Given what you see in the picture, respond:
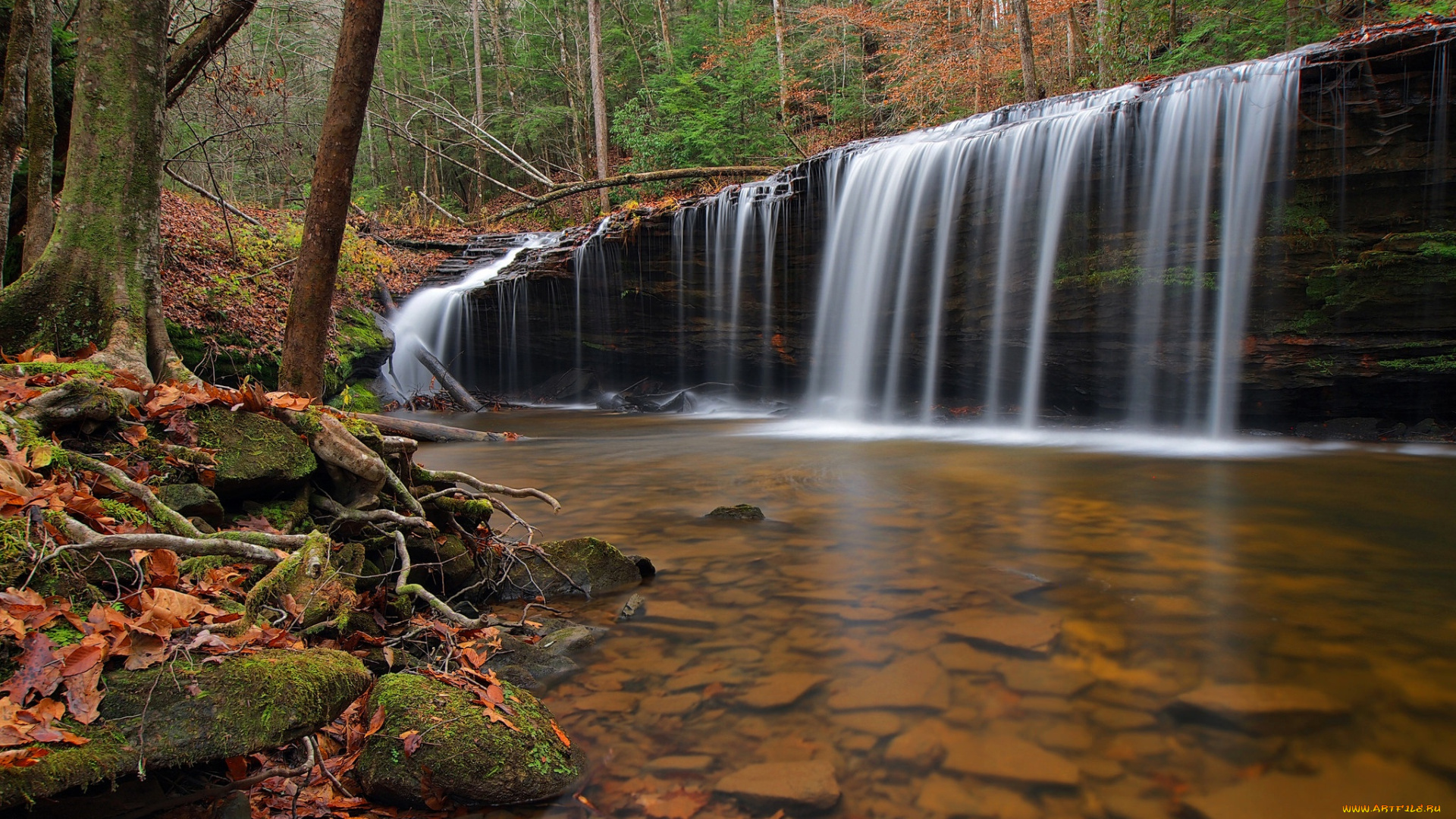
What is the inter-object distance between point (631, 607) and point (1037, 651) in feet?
6.73

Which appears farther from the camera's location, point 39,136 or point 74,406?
point 39,136

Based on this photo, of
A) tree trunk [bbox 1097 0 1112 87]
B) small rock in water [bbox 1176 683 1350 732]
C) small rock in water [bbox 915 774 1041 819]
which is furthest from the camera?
tree trunk [bbox 1097 0 1112 87]

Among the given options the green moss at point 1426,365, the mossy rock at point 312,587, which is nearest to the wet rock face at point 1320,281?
the green moss at point 1426,365

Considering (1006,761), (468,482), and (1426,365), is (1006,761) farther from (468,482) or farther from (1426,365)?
(1426,365)

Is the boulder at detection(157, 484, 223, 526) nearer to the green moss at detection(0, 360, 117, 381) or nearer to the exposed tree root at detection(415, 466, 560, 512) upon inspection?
the green moss at detection(0, 360, 117, 381)

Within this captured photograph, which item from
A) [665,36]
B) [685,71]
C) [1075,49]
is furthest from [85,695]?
[665,36]

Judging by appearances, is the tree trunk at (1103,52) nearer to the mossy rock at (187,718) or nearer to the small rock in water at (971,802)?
the small rock in water at (971,802)

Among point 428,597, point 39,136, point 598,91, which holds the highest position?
point 598,91

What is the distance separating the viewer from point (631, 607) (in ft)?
13.0

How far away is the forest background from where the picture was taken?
15.6 m

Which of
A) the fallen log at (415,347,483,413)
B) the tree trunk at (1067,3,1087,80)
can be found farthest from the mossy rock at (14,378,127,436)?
the tree trunk at (1067,3,1087,80)

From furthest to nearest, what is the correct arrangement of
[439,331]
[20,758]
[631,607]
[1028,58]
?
[439,331] < [1028,58] < [631,607] < [20,758]

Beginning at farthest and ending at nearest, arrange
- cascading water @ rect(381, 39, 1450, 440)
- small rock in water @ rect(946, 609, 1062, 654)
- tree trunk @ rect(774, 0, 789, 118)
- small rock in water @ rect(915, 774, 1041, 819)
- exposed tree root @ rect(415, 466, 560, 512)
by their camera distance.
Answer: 1. tree trunk @ rect(774, 0, 789, 118)
2. cascading water @ rect(381, 39, 1450, 440)
3. exposed tree root @ rect(415, 466, 560, 512)
4. small rock in water @ rect(946, 609, 1062, 654)
5. small rock in water @ rect(915, 774, 1041, 819)

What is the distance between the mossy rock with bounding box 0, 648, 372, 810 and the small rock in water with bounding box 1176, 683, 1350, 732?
10.3 feet
